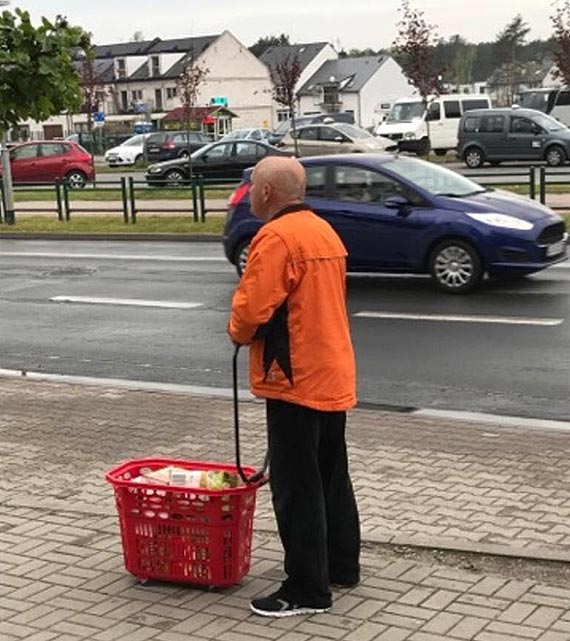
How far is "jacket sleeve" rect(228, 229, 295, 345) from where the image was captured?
4508 mm

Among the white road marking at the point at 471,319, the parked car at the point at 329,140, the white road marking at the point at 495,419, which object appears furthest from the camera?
the parked car at the point at 329,140

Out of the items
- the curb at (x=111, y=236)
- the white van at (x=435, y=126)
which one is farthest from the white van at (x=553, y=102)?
the curb at (x=111, y=236)

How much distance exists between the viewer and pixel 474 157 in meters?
38.1

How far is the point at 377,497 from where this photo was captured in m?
6.27

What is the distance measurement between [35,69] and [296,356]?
14.0 feet

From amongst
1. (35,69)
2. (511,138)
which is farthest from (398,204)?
(511,138)

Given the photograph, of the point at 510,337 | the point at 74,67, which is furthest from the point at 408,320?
the point at 74,67

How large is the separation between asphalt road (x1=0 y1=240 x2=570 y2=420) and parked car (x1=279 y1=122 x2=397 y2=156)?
18.1 meters

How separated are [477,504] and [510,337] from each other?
5418 mm

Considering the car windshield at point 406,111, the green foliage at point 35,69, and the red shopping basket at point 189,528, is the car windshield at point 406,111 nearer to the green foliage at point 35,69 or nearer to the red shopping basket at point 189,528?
the green foliage at point 35,69

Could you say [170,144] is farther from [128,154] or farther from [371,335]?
[371,335]

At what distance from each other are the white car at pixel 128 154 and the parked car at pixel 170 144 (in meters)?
A: 2.57

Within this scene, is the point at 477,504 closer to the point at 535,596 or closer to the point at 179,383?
the point at 535,596

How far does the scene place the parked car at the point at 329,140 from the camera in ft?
116
